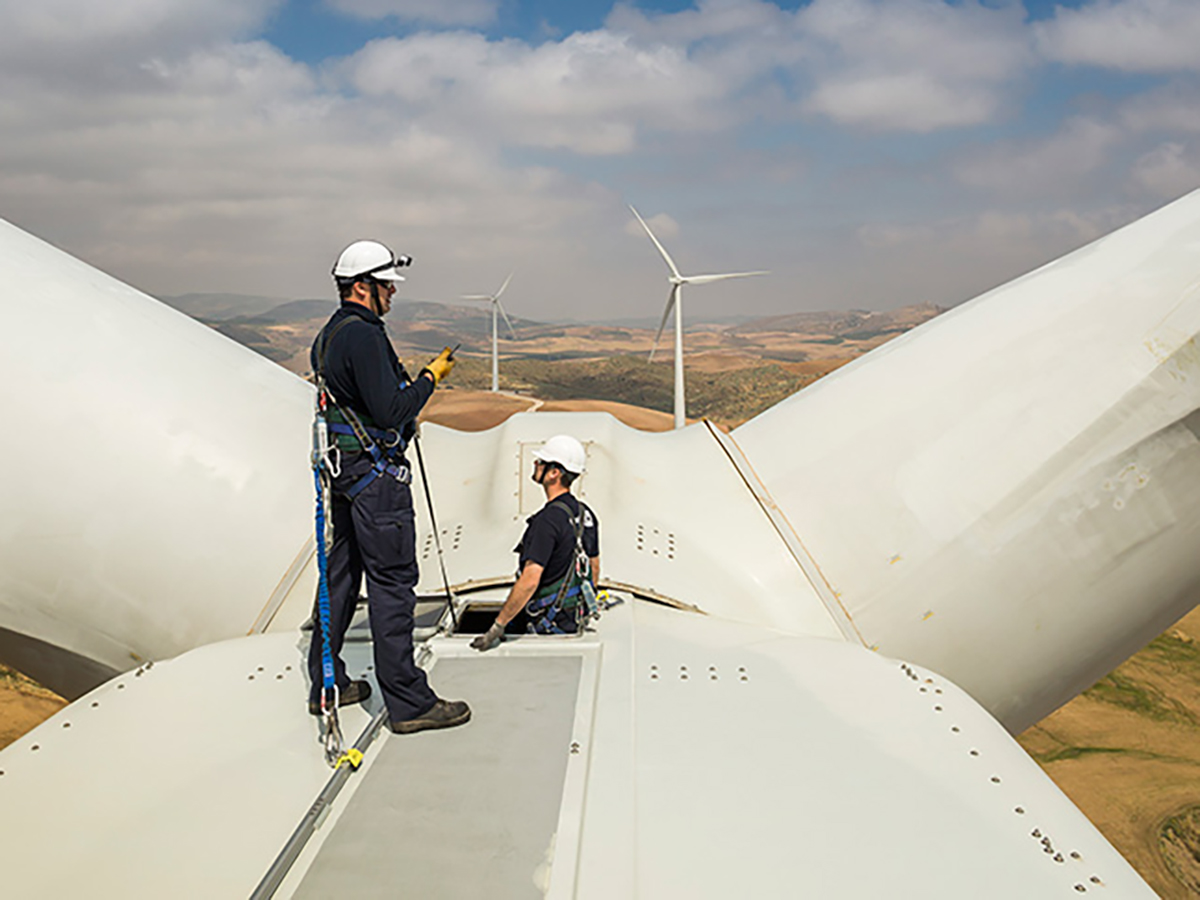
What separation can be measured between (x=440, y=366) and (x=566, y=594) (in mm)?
1474

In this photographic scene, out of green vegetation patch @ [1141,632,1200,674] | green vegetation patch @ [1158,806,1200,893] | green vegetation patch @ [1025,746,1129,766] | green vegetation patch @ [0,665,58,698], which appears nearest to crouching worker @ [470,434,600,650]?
green vegetation patch @ [1158,806,1200,893]

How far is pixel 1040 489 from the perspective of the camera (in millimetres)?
4922

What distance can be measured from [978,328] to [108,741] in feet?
17.8

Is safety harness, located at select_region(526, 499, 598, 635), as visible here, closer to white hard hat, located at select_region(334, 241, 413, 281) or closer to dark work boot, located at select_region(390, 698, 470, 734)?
dark work boot, located at select_region(390, 698, 470, 734)

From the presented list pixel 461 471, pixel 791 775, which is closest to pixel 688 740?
pixel 791 775

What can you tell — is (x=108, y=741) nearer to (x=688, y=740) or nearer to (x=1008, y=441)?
(x=688, y=740)

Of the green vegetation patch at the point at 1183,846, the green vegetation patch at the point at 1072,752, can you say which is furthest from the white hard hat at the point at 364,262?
the green vegetation patch at the point at 1072,752

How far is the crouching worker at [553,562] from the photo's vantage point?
14.2 ft

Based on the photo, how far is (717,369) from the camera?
233 feet

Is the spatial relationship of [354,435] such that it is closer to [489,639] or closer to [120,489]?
[489,639]

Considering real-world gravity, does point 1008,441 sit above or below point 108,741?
above

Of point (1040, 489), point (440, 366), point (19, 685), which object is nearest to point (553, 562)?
point (440, 366)

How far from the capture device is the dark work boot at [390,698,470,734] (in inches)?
138

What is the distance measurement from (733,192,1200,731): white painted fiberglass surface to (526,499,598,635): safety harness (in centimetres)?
171
